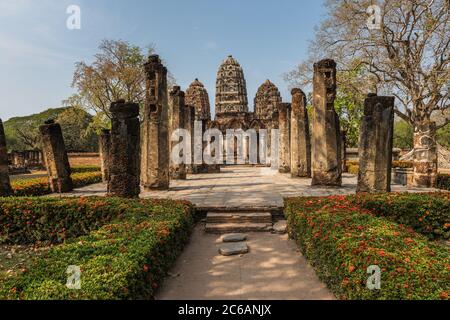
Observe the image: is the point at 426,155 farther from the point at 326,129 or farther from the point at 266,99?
the point at 266,99

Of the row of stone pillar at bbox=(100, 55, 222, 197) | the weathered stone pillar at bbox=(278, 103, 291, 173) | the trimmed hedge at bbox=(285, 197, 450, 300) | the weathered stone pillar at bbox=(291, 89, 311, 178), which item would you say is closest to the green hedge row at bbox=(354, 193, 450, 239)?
the trimmed hedge at bbox=(285, 197, 450, 300)

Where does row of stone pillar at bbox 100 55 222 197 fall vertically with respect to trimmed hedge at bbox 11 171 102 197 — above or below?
above

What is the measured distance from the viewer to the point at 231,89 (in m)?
42.3

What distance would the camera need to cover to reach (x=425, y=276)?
3201mm

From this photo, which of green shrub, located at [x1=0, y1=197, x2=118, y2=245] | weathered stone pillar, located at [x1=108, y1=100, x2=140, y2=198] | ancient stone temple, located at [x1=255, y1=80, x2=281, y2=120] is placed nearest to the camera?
green shrub, located at [x1=0, y1=197, x2=118, y2=245]

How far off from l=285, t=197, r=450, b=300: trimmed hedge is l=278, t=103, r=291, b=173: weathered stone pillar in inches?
435

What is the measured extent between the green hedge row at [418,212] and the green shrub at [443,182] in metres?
6.83

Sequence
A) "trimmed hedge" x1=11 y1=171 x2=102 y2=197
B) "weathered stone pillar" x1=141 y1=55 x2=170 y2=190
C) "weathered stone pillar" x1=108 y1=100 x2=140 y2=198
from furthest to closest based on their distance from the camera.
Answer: "weathered stone pillar" x1=141 y1=55 x2=170 y2=190 → "trimmed hedge" x1=11 y1=171 x2=102 y2=197 → "weathered stone pillar" x1=108 y1=100 x2=140 y2=198

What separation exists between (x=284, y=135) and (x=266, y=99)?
2467 cm

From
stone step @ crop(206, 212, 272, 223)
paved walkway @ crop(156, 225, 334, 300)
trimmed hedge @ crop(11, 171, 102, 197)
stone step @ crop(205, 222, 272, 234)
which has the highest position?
trimmed hedge @ crop(11, 171, 102, 197)


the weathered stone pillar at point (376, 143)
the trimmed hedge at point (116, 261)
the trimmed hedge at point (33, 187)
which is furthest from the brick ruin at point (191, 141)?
the trimmed hedge at point (116, 261)

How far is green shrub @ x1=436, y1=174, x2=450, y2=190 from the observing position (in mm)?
12258

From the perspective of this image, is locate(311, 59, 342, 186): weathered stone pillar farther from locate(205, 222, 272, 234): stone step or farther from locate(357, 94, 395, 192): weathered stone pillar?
locate(205, 222, 272, 234): stone step

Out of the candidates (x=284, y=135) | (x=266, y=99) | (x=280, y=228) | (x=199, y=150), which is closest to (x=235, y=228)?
(x=280, y=228)
